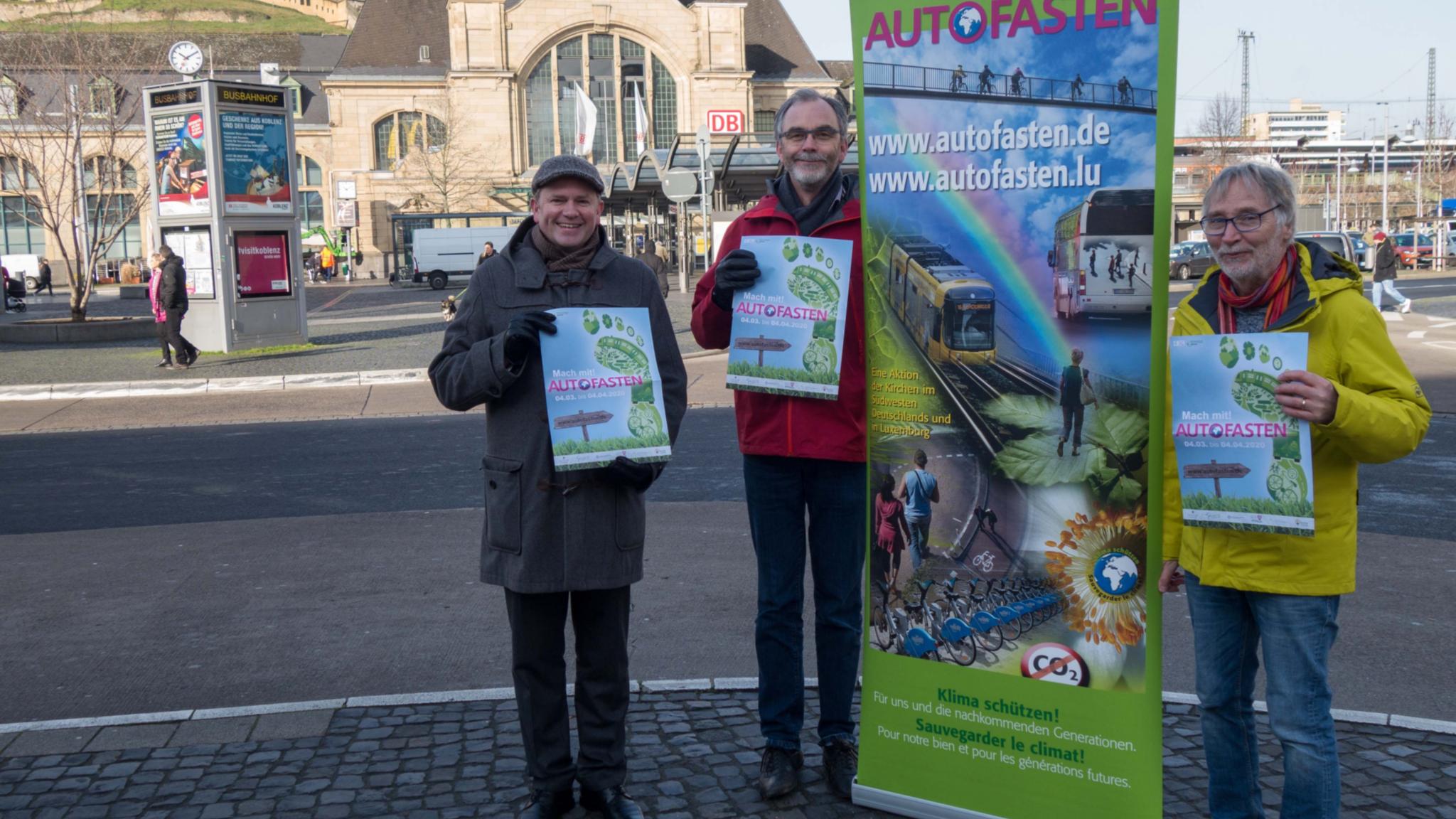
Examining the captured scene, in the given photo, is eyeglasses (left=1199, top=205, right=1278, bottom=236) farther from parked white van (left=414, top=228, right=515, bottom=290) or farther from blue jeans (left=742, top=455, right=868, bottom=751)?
parked white van (left=414, top=228, right=515, bottom=290)

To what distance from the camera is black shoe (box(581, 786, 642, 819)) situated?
378 centimetres

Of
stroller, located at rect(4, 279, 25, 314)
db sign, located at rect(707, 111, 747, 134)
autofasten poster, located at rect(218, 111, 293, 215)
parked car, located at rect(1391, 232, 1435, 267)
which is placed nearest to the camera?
autofasten poster, located at rect(218, 111, 293, 215)

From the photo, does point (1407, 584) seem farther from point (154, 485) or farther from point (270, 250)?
point (270, 250)

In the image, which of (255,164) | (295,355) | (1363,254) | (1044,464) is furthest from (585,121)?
(1044,464)

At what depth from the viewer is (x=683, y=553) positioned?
726 cm

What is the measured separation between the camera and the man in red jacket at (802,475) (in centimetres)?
386

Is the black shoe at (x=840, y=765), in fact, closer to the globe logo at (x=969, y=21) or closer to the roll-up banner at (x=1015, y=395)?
the roll-up banner at (x=1015, y=395)

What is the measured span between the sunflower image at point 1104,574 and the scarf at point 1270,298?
0.55 m

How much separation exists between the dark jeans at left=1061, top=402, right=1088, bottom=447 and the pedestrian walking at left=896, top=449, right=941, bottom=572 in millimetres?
430

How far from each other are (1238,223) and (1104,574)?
0.98 meters

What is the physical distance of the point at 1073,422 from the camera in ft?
11.1

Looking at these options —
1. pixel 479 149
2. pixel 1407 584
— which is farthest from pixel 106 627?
pixel 479 149

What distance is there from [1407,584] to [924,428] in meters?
4.03

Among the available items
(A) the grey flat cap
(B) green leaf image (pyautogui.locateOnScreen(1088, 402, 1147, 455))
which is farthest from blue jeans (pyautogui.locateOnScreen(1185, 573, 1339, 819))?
(A) the grey flat cap
